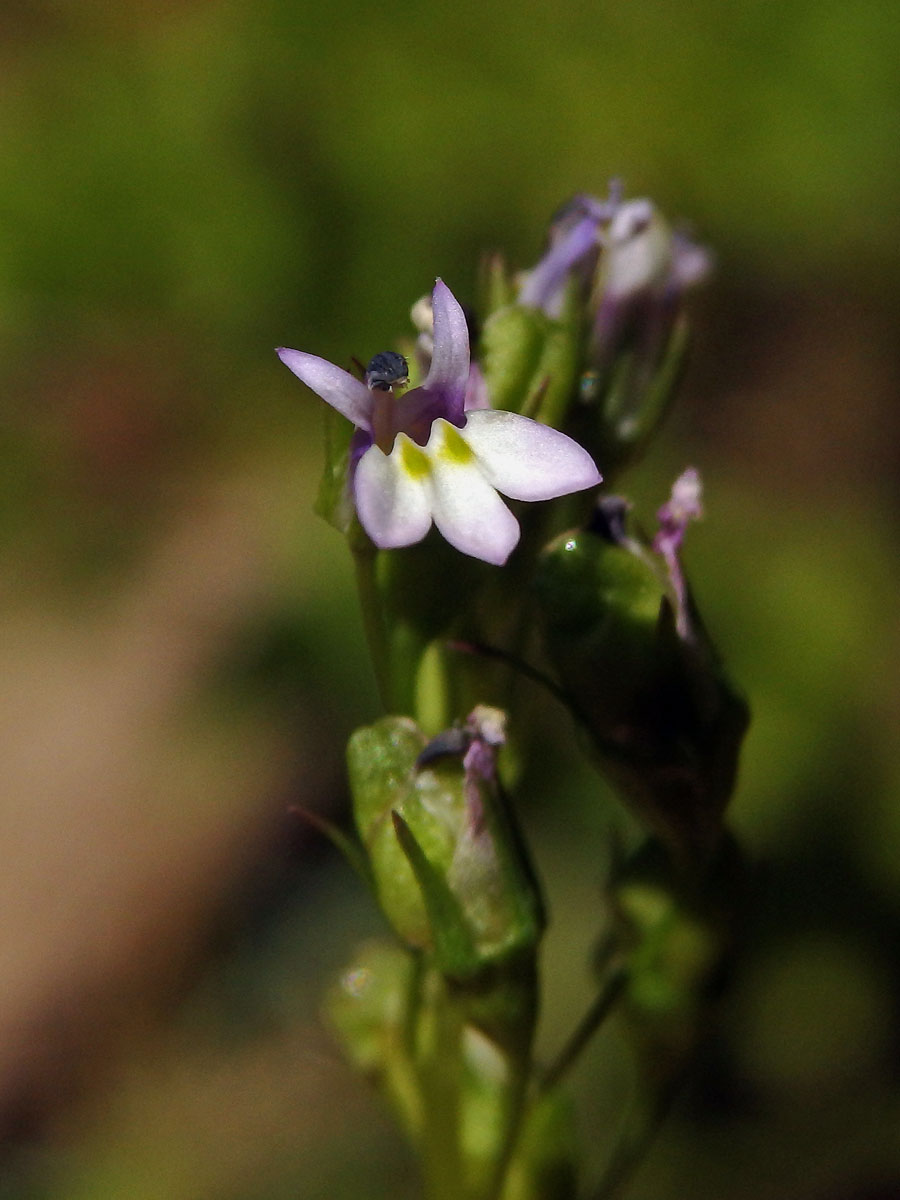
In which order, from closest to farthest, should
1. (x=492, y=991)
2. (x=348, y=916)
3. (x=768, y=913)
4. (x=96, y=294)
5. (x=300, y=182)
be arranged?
(x=492, y=991)
(x=768, y=913)
(x=348, y=916)
(x=300, y=182)
(x=96, y=294)

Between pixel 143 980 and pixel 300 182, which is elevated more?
pixel 300 182

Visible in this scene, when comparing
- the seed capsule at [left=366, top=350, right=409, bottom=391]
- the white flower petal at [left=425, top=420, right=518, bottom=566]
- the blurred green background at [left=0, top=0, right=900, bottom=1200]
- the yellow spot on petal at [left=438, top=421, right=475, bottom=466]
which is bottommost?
the blurred green background at [left=0, top=0, right=900, bottom=1200]

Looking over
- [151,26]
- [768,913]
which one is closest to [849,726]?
[768,913]

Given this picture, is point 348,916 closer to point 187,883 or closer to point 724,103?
point 187,883

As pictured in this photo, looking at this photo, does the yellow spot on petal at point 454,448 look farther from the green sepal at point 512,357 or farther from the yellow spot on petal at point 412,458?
the green sepal at point 512,357

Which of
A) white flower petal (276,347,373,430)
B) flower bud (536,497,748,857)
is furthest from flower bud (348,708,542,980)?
white flower petal (276,347,373,430)

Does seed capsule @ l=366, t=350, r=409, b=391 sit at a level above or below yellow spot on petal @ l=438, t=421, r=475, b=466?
above

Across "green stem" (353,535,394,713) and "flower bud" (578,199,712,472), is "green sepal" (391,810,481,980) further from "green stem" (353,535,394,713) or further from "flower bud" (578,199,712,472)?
"flower bud" (578,199,712,472)

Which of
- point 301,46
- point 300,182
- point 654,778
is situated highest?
point 301,46
